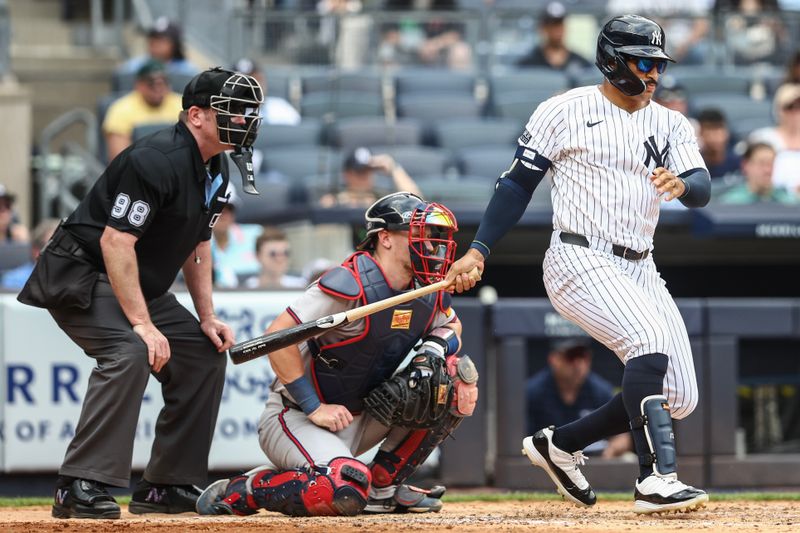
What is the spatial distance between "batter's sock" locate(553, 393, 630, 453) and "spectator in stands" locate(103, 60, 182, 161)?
4992 mm

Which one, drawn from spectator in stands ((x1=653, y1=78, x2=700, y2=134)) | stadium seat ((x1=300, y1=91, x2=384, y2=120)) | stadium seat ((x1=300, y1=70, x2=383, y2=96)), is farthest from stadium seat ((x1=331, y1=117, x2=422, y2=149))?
spectator in stands ((x1=653, y1=78, x2=700, y2=134))

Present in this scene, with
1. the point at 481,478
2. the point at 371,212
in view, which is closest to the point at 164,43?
the point at 481,478

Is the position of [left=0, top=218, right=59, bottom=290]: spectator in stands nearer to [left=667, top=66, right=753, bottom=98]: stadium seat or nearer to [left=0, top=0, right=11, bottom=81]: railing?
[left=0, top=0, right=11, bottom=81]: railing

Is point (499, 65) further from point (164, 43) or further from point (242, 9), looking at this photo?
point (164, 43)

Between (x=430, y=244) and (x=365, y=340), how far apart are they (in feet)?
1.39

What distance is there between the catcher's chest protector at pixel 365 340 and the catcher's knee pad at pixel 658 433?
0.88 meters

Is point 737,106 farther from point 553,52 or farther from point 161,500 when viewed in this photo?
point 161,500

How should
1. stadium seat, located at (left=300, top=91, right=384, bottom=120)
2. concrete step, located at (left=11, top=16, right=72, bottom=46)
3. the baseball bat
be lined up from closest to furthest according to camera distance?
the baseball bat, stadium seat, located at (left=300, top=91, right=384, bottom=120), concrete step, located at (left=11, top=16, right=72, bottom=46)

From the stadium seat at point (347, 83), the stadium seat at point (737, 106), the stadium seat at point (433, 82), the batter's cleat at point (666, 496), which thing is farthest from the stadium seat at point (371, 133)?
the batter's cleat at point (666, 496)

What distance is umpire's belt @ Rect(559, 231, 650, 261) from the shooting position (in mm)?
4734

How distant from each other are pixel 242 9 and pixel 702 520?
24.8 feet

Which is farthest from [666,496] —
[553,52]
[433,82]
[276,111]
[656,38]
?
[553,52]

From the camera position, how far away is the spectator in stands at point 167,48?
1007cm

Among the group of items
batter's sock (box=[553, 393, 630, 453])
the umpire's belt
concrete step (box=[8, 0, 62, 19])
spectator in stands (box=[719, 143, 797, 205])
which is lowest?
batter's sock (box=[553, 393, 630, 453])
